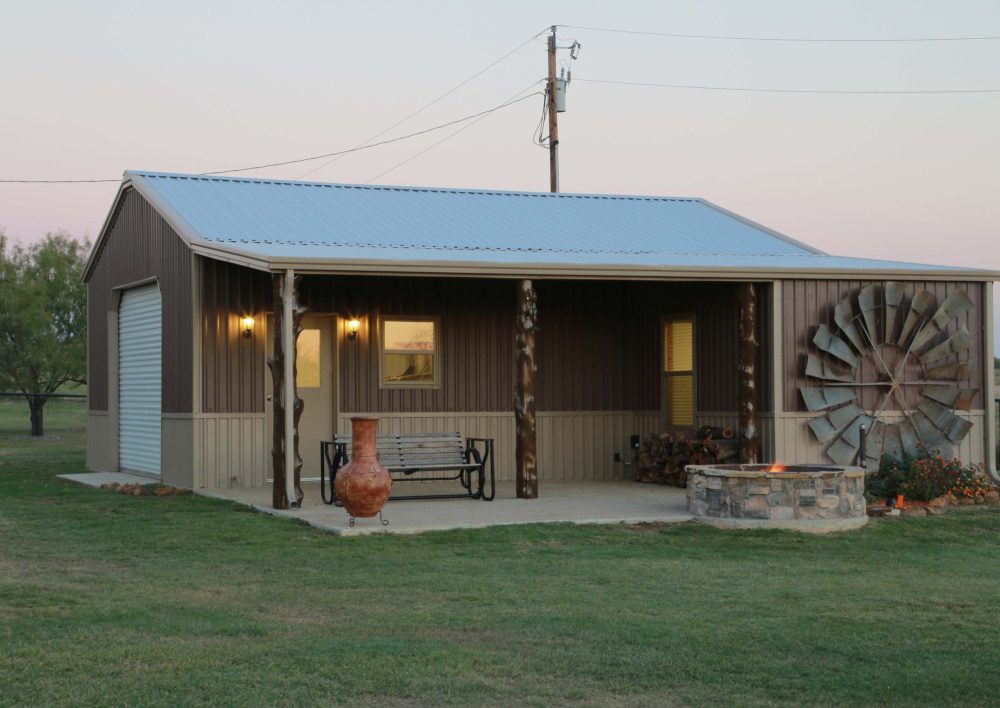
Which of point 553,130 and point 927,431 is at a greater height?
point 553,130

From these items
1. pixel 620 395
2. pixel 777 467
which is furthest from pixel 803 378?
pixel 620 395

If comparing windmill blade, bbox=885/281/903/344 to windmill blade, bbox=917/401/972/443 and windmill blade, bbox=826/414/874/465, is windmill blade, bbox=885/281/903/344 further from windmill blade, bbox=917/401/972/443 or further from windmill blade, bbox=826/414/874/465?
windmill blade, bbox=826/414/874/465

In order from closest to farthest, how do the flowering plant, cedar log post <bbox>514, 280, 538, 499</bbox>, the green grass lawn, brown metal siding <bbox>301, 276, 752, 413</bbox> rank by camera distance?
the green grass lawn, cedar log post <bbox>514, 280, 538, 499</bbox>, the flowering plant, brown metal siding <bbox>301, 276, 752, 413</bbox>

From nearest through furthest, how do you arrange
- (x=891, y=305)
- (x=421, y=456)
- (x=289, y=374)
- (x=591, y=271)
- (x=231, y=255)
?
(x=289, y=374) → (x=231, y=255) → (x=591, y=271) → (x=421, y=456) → (x=891, y=305)

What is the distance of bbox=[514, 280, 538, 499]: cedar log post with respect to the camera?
1338cm

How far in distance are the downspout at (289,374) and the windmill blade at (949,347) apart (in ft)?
23.3

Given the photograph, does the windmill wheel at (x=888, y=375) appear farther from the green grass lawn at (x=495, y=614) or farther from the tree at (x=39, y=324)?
the tree at (x=39, y=324)

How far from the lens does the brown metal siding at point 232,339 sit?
14906 mm

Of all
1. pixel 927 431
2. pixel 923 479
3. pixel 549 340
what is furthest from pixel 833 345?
pixel 549 340

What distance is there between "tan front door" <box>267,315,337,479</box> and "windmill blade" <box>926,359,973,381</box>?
6.89 metres

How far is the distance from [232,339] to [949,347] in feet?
26.5

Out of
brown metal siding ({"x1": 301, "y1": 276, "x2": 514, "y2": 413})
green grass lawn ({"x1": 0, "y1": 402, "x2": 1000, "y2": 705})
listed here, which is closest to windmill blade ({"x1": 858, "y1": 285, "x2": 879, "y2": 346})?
green grass lawn ({"x1": 0, "y1": 402, "x2": 1000, "y2": 705})

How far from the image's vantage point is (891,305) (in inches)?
575

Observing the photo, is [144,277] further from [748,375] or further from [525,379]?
[748,375]
